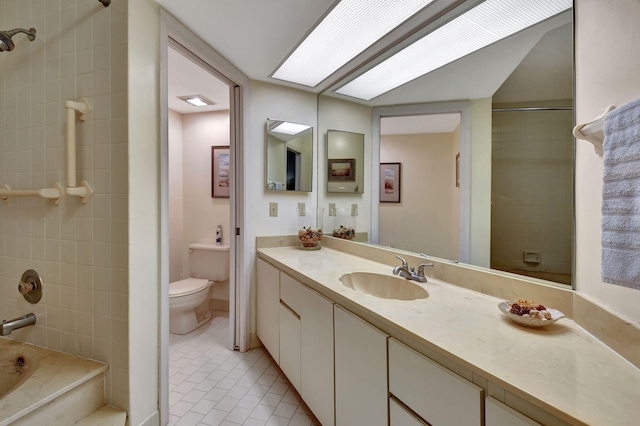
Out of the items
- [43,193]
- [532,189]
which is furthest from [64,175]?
[532,189]

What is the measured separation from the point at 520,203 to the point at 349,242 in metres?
1.15

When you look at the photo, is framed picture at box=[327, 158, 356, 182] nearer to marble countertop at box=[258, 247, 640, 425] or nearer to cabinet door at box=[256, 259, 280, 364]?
cabinet door at box=[256, 259, 280, 364]

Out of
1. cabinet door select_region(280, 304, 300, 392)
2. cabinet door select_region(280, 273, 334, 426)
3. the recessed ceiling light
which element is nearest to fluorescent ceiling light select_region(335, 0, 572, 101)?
cabinet door select_region(280, 273, 334, 426)

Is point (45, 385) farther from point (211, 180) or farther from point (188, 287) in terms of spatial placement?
point (211, 180)

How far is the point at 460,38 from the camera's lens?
1309 mm

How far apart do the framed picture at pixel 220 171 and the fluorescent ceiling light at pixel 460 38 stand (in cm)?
182

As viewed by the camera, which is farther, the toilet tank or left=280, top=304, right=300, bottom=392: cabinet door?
the toilet tank

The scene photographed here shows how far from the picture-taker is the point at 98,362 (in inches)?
49.3

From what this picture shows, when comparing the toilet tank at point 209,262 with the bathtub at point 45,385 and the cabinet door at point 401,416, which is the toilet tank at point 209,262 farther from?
the cabinet door at point 401,416

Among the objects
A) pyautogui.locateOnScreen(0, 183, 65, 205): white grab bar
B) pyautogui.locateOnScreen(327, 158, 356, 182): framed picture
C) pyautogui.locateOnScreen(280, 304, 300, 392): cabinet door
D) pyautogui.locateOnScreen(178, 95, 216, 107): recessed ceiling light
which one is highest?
pyautogui.locateOnScreen(178, 95, 216, 107): recessed ceiling light

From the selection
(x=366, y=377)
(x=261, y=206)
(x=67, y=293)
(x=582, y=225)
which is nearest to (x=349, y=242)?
(x=261, y=206)

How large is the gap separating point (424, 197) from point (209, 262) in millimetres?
2293

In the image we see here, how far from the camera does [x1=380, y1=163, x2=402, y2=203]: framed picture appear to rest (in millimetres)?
1649

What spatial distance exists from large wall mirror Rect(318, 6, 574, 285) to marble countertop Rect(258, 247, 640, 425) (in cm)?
23
